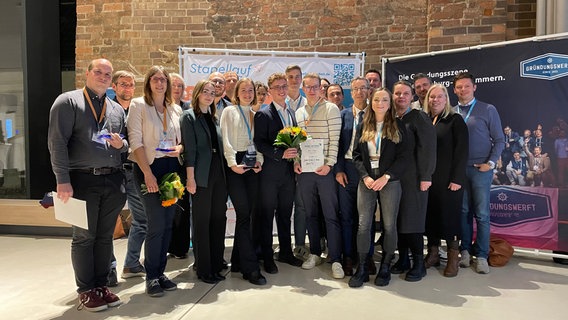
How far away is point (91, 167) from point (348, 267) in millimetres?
2344

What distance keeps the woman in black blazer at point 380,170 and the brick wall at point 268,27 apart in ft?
9.28

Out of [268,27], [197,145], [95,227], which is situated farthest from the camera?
[268,27]

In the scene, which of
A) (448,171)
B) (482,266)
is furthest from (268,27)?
(482,266)

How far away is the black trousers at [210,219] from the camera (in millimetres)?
3451

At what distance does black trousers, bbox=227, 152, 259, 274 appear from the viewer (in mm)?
3580

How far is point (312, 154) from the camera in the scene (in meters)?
3.59

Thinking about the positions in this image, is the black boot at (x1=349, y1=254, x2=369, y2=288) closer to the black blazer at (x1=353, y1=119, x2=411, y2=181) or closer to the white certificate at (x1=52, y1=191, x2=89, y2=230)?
the black blazer at (x1=353, y1=119, x2=411, y2=181)

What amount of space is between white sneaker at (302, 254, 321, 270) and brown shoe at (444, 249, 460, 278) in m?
1.20

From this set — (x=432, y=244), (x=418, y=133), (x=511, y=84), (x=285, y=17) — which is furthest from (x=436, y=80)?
(x=285, y=17)

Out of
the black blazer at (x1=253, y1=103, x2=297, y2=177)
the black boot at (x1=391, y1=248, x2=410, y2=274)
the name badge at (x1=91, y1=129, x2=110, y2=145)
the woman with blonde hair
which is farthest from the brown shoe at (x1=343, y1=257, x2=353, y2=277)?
the name badge at (x1=91, y1=129, x2=110, y2=145)

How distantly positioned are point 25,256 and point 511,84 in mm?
5602

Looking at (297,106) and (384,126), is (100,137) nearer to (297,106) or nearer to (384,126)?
(297,106)

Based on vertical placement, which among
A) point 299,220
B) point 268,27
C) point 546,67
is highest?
point 268,27

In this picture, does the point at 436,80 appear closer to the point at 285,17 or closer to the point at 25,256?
the point at 285,17
